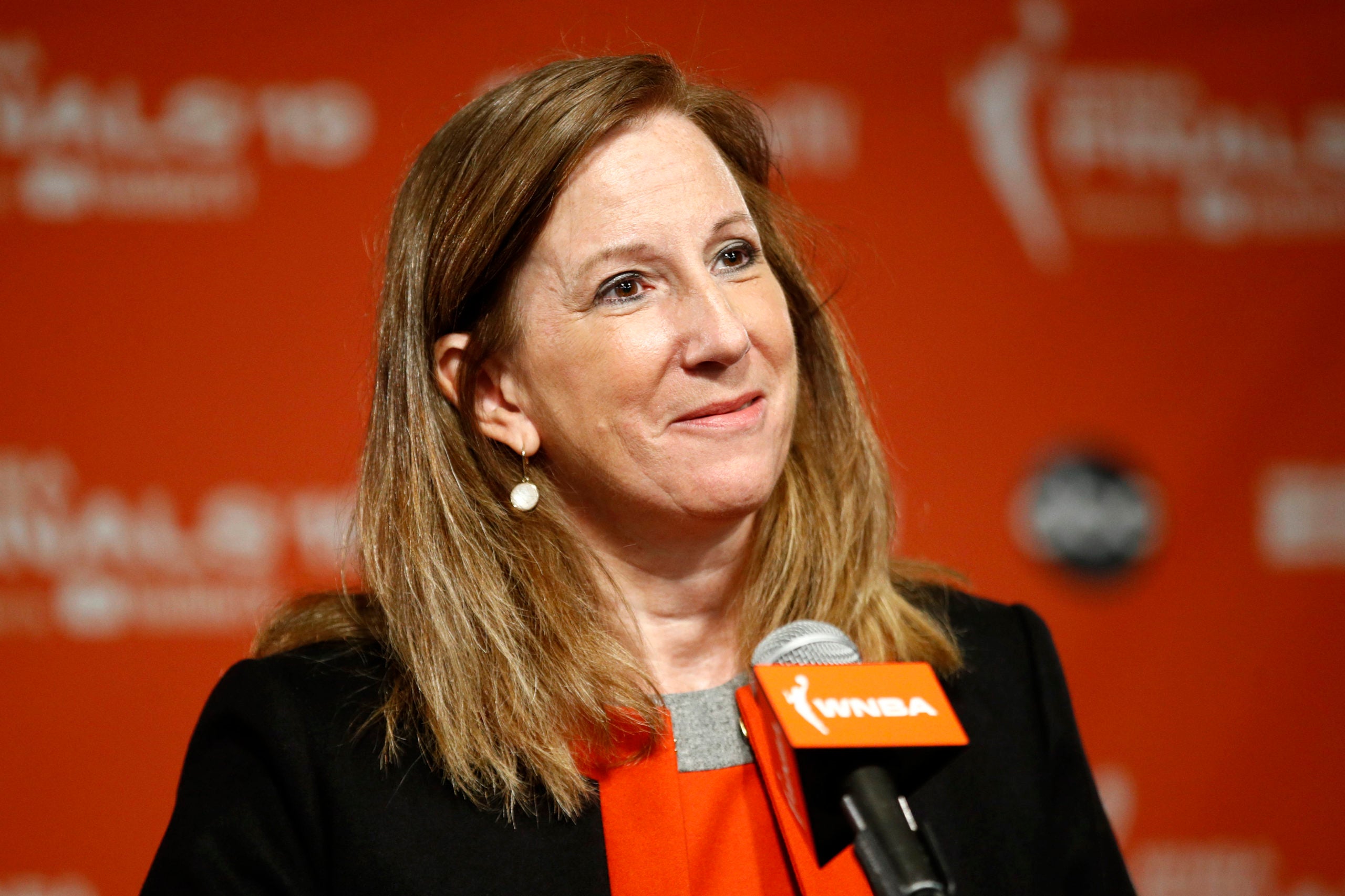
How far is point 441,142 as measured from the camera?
182 cm

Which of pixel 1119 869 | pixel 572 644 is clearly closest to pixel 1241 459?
pixel 1119 869

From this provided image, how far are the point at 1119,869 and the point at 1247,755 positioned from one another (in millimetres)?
1677

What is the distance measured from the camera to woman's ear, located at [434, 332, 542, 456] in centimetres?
179

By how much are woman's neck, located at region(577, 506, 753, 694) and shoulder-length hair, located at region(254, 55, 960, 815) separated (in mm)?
34

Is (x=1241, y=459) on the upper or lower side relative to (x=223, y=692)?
lower

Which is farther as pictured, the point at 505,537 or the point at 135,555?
the point at 135,555

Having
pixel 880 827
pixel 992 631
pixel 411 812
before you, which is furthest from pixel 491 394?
pixel 880 827

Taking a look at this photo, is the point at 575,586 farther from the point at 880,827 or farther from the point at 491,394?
the point at 880,827

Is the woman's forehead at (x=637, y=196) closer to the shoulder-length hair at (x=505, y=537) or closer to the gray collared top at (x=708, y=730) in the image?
the shoulder-length hair at (x=505, y=537)

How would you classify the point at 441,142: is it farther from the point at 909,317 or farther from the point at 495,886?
the point at 909,317

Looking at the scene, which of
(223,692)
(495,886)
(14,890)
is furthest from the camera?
(14,890)

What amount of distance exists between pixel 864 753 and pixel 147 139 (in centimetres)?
241

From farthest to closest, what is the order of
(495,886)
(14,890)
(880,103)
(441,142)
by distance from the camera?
1. (880,103)
2. (14,890)
3. (441,142)
4. (495,886)

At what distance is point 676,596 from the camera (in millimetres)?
1787
